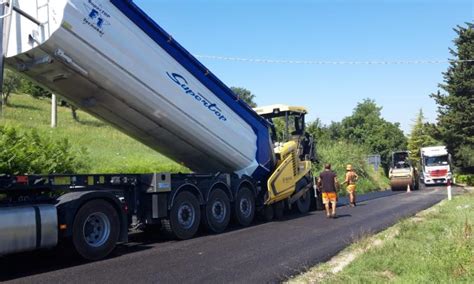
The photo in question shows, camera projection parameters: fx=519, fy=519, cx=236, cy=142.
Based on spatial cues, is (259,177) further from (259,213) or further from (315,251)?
(315,251)

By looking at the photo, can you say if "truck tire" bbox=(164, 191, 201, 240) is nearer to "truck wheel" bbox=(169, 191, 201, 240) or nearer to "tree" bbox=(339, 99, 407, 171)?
"truck wheel" bbox=(169, 191, 201, 240)

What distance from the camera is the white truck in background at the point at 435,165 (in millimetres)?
37562

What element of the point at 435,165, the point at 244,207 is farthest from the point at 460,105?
the point at 244,207

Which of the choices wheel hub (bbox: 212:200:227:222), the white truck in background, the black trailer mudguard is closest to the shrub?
the black trailer mudguard

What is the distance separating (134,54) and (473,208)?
A: 9.88 meters

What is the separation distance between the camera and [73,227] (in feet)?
26.2

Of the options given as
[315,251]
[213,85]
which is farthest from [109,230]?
[213,85]

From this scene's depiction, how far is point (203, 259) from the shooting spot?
8.36 metres

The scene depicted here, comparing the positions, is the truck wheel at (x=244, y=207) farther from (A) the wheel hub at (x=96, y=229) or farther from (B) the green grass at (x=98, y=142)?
(A) the wheel hub at (x=96, y=229)

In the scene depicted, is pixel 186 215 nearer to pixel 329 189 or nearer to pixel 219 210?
pixel 219 210

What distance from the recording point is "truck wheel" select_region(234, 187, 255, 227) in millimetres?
12500

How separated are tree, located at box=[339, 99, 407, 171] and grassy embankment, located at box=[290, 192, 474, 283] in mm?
46760

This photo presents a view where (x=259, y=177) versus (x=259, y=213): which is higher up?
(x=259, y=177)

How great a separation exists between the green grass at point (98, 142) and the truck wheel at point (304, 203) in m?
3.75
